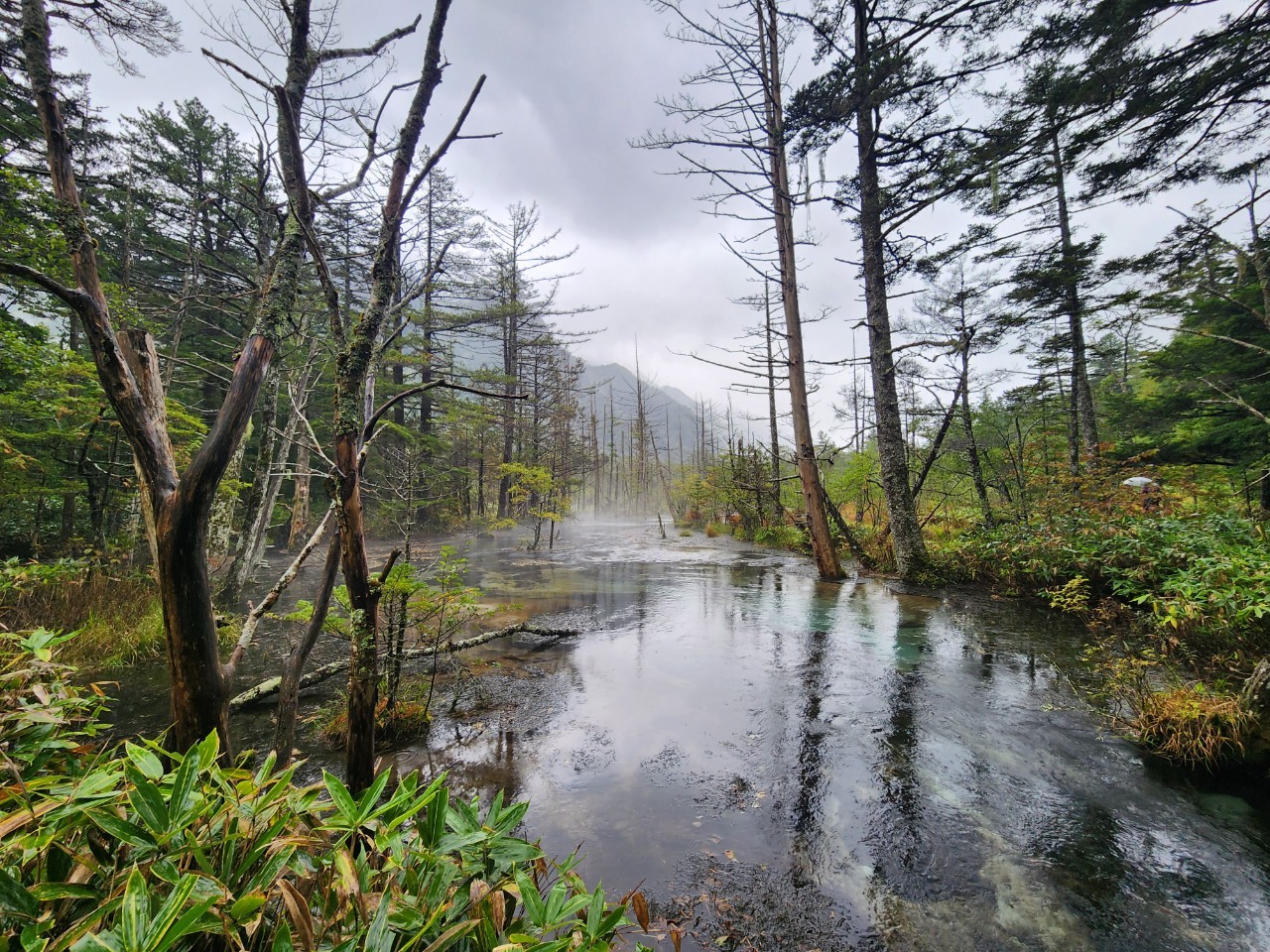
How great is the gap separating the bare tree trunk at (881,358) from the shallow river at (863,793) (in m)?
2.84

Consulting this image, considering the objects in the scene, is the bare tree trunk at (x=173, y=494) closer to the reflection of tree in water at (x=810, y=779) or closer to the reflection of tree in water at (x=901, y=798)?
the reflection of tree in water at (x=810, y=779)

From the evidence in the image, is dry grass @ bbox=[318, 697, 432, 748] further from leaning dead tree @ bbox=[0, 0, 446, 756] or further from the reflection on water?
leaning dead tree @ bbox=[0, 0, 446, 756]

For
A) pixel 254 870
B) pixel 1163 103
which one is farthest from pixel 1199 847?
pixel 1163 103

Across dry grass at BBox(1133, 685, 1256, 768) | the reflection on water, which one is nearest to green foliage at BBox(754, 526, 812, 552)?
the reflection on water

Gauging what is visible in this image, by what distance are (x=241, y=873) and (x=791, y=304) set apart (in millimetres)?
11266

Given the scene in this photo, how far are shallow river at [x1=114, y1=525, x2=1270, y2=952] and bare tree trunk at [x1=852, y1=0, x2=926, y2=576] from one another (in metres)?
2.84

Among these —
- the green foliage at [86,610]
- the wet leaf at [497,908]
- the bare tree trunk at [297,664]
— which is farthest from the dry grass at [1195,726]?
the green foliage at [86,610]

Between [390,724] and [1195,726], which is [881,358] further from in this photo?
[390,724]

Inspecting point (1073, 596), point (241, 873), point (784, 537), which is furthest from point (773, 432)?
point (241, 873)

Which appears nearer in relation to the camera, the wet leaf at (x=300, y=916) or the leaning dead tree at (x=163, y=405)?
the wet leaf at (x=300, y=916)

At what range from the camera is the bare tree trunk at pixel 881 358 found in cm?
902

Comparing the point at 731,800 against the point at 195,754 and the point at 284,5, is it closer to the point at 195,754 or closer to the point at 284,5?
the point at 195,754

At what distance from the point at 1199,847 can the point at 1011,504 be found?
1032cm

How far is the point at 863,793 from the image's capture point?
124 inches
